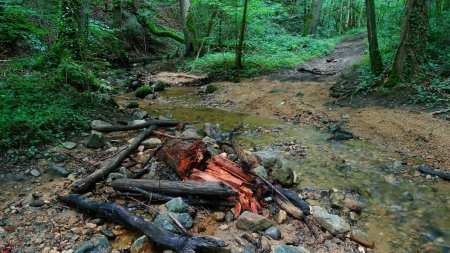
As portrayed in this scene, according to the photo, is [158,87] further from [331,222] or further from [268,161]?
[331,222]

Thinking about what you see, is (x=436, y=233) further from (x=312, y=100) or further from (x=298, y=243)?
(x=312, y=100)

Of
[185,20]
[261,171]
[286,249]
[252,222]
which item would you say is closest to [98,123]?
[261,171]

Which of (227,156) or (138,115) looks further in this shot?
(138,115)

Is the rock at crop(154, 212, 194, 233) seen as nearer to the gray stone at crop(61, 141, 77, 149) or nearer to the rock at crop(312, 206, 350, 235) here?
the rock at crop(312, 206, 350, 235)

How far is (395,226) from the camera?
12.9ft

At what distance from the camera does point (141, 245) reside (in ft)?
10.9

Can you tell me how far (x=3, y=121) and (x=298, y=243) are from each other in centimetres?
460

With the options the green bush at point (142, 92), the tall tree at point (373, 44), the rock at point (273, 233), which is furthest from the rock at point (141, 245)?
the tall tree at point (373, 44)

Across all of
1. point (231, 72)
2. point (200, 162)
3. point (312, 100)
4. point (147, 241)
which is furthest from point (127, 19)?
point (147, 241)

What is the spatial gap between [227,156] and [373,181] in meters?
2.27

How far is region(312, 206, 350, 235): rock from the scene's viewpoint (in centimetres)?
375

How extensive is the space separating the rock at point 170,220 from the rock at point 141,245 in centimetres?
24

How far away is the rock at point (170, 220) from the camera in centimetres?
356

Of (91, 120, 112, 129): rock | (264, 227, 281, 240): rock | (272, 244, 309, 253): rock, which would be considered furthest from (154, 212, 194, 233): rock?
(91, 120, 112, 129): rock
